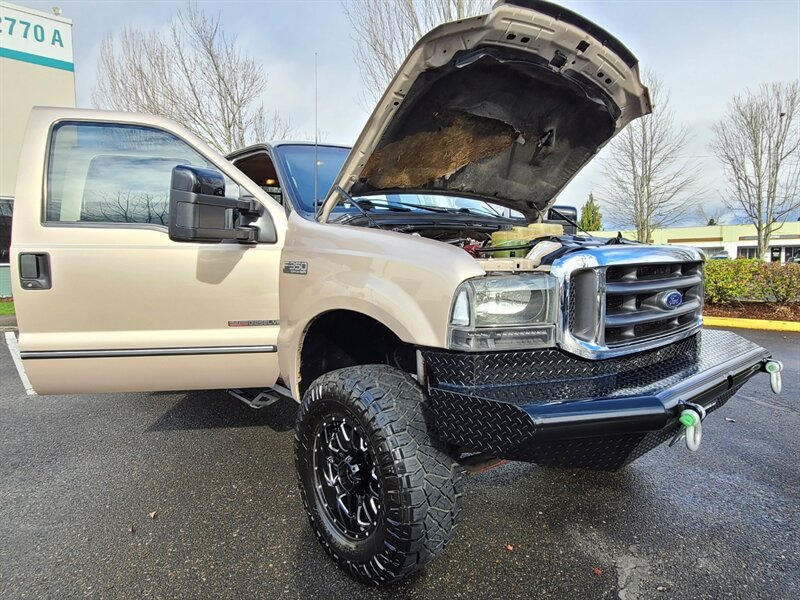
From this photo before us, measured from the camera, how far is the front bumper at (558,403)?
5.30ft

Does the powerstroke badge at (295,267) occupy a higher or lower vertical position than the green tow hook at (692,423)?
higher

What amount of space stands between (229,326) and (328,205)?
866mm

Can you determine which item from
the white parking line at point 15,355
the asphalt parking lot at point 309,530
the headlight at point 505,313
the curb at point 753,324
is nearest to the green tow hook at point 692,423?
the headlight at point 505,313

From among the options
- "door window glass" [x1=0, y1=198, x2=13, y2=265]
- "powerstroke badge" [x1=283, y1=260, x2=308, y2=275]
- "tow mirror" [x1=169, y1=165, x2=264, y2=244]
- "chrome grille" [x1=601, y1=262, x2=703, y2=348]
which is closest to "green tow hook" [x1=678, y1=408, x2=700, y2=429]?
"chrome grille" [x1=601, y1=262, x2=703, y2=348]

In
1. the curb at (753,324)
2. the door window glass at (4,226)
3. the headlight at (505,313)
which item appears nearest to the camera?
the headlight at (505,313)

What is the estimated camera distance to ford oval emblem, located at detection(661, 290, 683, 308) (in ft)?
7.23

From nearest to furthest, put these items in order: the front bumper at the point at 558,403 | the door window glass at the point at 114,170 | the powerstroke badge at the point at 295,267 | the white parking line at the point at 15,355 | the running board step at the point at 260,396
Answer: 1. the front bumper at the point at 558,403
2. the powerstroke badge at the point at 295,267
3. the door window glass at the point at 114,170
4. the running board step at the point at 260,396
5. the white parking line at the point at 15,355

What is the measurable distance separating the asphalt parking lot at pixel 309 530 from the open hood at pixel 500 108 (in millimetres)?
1711

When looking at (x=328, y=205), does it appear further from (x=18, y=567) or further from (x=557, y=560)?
(x=18, y=567)

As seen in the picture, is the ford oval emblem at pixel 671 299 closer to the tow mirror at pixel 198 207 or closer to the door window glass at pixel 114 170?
the tow mirror at pixel 198 207

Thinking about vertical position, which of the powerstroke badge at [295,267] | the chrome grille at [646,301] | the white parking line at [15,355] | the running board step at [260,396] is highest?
the powerstroke badge at [295,267]

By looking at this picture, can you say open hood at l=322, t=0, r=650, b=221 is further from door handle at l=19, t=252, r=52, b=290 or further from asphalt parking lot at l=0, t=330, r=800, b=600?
asphalt parking lot at l=0, t=330, r=800, b=600

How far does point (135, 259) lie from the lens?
102 inches

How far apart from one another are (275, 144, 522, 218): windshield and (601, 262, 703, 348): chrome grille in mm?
1389
